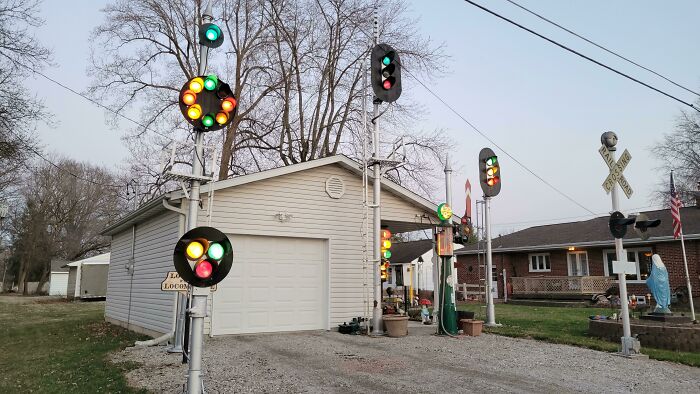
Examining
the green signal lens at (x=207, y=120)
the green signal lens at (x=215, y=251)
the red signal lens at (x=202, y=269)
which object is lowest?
the red signal lens at (x=202, y=269)

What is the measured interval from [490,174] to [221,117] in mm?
10603

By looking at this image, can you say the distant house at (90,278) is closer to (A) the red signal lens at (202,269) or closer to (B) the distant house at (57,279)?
(B) the distant house at (57,279)

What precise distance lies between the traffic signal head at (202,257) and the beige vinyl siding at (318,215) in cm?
736

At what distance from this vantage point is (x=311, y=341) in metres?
10.8

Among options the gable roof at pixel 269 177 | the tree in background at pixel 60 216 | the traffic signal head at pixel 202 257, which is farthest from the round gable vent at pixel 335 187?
the tree in background at pixel 60 216

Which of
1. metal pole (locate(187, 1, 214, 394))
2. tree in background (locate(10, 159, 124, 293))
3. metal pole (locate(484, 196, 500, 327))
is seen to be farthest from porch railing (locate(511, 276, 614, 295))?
tree in background (locate(10, 159, 124, 293))

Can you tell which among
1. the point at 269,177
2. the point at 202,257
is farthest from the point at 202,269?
the point at 269,177

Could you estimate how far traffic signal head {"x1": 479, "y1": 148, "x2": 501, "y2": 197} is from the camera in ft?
45.6

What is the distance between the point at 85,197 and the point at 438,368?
168ft

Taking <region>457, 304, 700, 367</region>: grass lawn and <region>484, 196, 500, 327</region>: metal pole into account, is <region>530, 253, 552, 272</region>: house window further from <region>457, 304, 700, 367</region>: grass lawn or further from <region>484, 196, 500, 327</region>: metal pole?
<region>484, 196, 500, 327</region>: metal pole

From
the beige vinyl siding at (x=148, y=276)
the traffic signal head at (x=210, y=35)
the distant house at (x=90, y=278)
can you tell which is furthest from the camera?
the distant house at (x=90, y=278)

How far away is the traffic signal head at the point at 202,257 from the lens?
13.7 ft

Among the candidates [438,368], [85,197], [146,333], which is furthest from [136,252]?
[85,197]

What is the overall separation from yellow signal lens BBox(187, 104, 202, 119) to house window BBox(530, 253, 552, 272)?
26.7m
